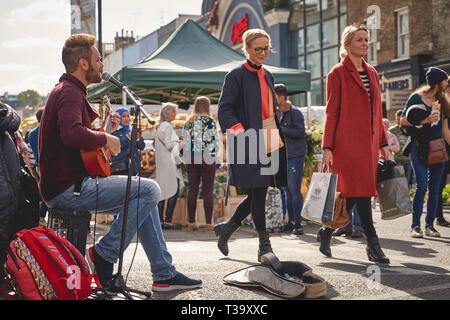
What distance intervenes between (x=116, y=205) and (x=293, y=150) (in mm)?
4683

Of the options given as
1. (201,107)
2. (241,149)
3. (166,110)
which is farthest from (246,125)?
(166,110)

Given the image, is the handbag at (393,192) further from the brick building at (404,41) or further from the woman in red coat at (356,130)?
the brick building at (404,41)

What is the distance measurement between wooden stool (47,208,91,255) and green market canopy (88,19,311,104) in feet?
22.5

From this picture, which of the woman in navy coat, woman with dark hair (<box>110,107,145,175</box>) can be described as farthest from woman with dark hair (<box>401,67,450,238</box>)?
woman with dark hair (<box>110,107,145,175</box>)

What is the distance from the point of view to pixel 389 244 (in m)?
7.11

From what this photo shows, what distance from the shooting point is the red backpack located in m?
3.70

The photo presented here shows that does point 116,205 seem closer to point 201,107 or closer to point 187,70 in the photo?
point 201,107

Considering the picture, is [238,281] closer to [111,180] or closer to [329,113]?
[111,180]

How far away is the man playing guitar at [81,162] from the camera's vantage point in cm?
388

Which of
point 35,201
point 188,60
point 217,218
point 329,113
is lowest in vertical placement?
point 217,218

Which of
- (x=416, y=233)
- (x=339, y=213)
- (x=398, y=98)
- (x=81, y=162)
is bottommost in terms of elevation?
(x=416, y=233)

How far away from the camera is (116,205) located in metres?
4.11
